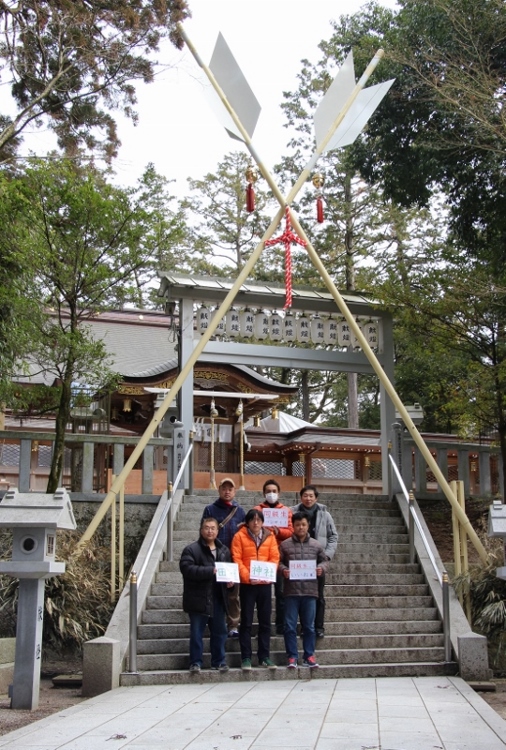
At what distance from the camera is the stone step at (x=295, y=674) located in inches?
287

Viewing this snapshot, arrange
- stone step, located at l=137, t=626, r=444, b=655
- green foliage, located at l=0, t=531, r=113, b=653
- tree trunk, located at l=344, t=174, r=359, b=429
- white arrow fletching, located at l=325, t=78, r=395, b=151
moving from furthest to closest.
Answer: tree trunk, located at l=344, t=174, r=359, b=429 < white arrow fletching, located at l=325, t=78, r=395, b=151 < green foliage, located at l=0, t=531, r=113, b=653 < stone step, located at l=137, t=626, r=444, b=655

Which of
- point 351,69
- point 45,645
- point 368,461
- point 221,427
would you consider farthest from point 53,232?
point 368,461

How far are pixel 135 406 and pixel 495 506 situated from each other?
1131 cm

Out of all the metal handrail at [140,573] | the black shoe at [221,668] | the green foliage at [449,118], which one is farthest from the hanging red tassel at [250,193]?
the black shoe at [221,668]

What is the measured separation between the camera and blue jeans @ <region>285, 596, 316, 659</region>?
24.8 ft

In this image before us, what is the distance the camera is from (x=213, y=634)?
752 cm

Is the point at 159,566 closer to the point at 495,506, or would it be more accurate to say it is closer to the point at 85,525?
the point at 85,525

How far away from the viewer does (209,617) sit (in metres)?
7.53

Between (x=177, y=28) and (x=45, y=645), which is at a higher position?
(x=177, y=28)

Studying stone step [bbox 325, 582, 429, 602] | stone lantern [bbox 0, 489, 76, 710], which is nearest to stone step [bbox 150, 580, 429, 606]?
stone step [bbox 325, 582, 429, 602]

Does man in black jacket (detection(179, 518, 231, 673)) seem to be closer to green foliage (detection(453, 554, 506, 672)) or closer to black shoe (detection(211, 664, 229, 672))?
A: black shoe (detection(211, 664, 229, 672))

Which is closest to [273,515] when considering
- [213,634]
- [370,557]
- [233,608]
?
[233,608]

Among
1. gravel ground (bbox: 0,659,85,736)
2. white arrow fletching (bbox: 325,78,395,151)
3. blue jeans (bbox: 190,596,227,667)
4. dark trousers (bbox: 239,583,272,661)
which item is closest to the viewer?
gravel ground (bbox: 0,659,85,736)

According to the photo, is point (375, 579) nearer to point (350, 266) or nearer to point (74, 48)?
point (74, 48)
